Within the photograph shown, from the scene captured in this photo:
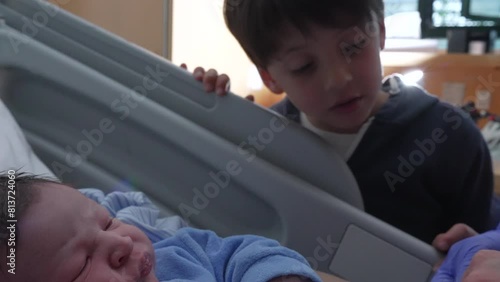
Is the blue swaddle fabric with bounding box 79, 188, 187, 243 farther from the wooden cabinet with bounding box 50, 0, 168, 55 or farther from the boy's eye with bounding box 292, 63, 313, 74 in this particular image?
the wooden cabinet with bounding box 50, 0, 168, 55

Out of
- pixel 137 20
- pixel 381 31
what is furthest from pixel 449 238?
pixel 137 20

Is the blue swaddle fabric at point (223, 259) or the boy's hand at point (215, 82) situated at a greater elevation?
the boy's hand at point (215, 82)

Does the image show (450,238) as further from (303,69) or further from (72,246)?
(72,246)

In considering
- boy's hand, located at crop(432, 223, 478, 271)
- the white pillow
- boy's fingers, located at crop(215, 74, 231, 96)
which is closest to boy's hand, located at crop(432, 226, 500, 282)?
boy's hand, located at crop(432, 223, 478, 271)

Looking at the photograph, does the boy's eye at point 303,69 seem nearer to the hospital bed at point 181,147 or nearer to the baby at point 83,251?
the hospital bed at point 181,147

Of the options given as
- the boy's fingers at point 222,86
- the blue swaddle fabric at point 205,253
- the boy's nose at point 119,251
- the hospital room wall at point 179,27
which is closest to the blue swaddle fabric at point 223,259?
the blue swaddle fabric at point 205,253

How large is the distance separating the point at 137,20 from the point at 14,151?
0.98 m

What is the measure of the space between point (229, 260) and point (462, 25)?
1618 millimetres

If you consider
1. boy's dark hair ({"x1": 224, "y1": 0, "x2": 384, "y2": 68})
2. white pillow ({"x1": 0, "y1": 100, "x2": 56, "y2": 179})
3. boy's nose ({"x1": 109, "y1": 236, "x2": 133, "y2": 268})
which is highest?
boy's dark hair ({"x1": 224, "y1": 0, "x2": 384, "y2": 68})

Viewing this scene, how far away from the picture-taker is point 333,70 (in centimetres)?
90

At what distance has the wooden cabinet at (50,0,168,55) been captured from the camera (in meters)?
1.77

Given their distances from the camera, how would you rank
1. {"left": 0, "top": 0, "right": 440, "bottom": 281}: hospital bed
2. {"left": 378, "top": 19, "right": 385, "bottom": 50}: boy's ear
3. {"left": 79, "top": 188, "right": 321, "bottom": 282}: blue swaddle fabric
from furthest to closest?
1. {"left": 378, "top": 19, "right": 385, "bottom": 50}: boy's ear
2. {"left": 0, "top": 0, "right": 440, "bottom": 281}: hospital bed
3. {"left": 79, "top": 188, "right": 321, "bottom": 282}: blue swaddle fabric

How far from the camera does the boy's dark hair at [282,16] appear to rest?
90 centimetres

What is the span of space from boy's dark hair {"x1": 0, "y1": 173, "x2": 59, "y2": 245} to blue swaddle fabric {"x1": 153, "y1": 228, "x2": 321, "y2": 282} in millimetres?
206
